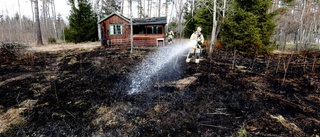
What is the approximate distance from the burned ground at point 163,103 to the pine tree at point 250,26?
3.55 metres

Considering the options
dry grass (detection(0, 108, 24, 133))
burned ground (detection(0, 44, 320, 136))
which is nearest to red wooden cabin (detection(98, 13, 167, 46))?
burned ground (detection(0, 44, 320, 136))

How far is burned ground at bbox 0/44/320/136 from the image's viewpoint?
337cm

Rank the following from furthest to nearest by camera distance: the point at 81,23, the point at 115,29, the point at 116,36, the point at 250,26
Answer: the point at 81,23 → the point at 116,36 → the point at 115,29 → the point at 250,26

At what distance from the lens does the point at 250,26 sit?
10133 millimetres

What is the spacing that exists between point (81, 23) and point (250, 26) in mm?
16162

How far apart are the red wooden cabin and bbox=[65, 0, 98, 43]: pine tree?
11.3 feet

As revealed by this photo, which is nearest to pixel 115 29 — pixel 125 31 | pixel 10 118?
pixel 125 31

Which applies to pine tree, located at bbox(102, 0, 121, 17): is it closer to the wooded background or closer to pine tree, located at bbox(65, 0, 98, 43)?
the wooded background

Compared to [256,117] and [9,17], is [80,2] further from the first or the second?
[9,17]

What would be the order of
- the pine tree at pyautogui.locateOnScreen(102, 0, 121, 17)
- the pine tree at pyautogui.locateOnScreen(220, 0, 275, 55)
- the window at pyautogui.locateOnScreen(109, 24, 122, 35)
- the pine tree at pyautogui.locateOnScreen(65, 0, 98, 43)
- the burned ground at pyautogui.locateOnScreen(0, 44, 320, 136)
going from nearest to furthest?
the burned ground at pyautogui.locateOnScreen(0, 44, 320, 136), the pine tree at pyautogui.locateOnScreen(220, 0, 275, 55), the window at pyautogui.locateOnScreen(109, 24, 122, 35), the pine tree at pyautogui.locateOnScreen(65, 0, 98, 43), the pine tree at pyautogui.locateOnScreen(102, 0, 121, 17)

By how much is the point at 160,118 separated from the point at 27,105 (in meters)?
3.57

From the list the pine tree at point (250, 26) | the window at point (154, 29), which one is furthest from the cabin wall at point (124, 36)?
the pine tree at point (250, 26)

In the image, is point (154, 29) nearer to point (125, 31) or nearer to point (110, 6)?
point (125, 31)

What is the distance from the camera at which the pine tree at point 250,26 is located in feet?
33.5
